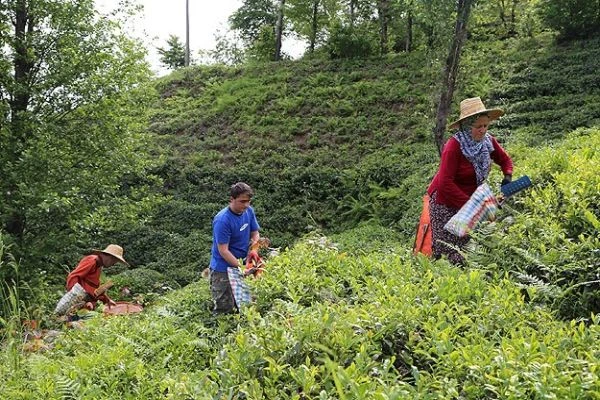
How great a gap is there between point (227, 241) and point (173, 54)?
3851 cm

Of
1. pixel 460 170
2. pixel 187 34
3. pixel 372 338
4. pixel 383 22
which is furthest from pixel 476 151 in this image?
pixel 187 34

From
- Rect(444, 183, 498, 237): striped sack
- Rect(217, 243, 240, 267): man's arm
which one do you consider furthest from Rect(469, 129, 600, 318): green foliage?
Answer: Rect(217, 243, 240, 267): man's arm

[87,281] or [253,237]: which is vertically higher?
[253,237]

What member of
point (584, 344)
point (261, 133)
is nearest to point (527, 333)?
point (584, 344)

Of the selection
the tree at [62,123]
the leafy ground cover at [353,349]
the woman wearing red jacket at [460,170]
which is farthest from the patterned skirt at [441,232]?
the tree at [62,123]

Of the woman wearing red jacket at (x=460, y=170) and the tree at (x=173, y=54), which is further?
the tree at (x=173, y=54)

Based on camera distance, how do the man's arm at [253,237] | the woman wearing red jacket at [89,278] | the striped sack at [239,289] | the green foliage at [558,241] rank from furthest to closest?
the woman wearing red jacket at [89,278], the man's arm at [253,237], the striped sack at [239,289], the green foliage at [558,241]

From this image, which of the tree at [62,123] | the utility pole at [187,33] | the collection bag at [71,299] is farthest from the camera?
the utility pole at [187,33]

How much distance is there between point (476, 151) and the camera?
4723 millimetres

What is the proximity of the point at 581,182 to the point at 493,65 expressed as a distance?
52.5 ft

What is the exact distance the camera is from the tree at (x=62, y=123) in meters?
8.76

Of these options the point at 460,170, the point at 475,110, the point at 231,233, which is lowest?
the point at 231,233

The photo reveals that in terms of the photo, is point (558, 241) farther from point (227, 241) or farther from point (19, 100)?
point (19, 100)

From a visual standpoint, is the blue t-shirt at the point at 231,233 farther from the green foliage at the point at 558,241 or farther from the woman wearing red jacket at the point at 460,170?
the green foliage at the point at 558,241
